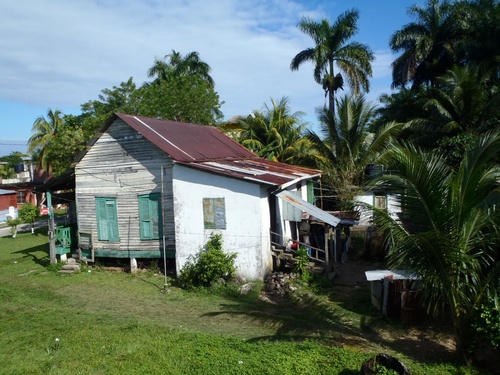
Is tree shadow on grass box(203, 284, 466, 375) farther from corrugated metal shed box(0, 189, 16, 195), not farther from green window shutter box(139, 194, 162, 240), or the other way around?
corrugated metal shed box(0, 189, 16, 195)

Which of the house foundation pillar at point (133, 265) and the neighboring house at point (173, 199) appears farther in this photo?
the house foundation pillar at point (133, 265)

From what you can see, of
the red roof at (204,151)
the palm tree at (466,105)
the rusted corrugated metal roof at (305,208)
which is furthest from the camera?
the palm tree at (466,105)

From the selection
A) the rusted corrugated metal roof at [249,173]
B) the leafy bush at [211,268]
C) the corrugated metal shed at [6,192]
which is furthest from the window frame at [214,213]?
the corrugated metal shed at [6,192]

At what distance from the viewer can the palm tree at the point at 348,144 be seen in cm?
1973

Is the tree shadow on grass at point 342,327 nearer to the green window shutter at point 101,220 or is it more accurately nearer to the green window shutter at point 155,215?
the green window shutter at point 155,215

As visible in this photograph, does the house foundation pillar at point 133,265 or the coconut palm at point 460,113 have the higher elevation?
the coconut palm at point 460,113

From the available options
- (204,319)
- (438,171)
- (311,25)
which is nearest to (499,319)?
(438,171)

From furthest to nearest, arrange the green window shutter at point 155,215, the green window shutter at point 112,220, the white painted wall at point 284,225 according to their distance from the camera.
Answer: the green window shutter at point 112,220, the green window shutter at point 155,215, the white painted wall at point 284,225

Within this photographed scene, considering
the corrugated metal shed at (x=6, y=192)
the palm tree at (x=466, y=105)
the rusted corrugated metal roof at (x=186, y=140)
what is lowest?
the corrugated metal shed at (x=6, y=192)

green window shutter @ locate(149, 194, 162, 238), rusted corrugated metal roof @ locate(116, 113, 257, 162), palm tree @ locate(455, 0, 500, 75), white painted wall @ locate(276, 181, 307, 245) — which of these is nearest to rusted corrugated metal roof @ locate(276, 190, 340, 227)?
white painted wall @ locate(276, 181, 307, 245)

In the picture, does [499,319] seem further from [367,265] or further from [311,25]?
[311,25]

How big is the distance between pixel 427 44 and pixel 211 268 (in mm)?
23400

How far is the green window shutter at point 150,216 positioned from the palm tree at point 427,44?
2149 centimetres

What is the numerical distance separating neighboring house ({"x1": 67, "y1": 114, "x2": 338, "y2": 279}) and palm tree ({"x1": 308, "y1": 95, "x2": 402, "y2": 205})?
4457mm
